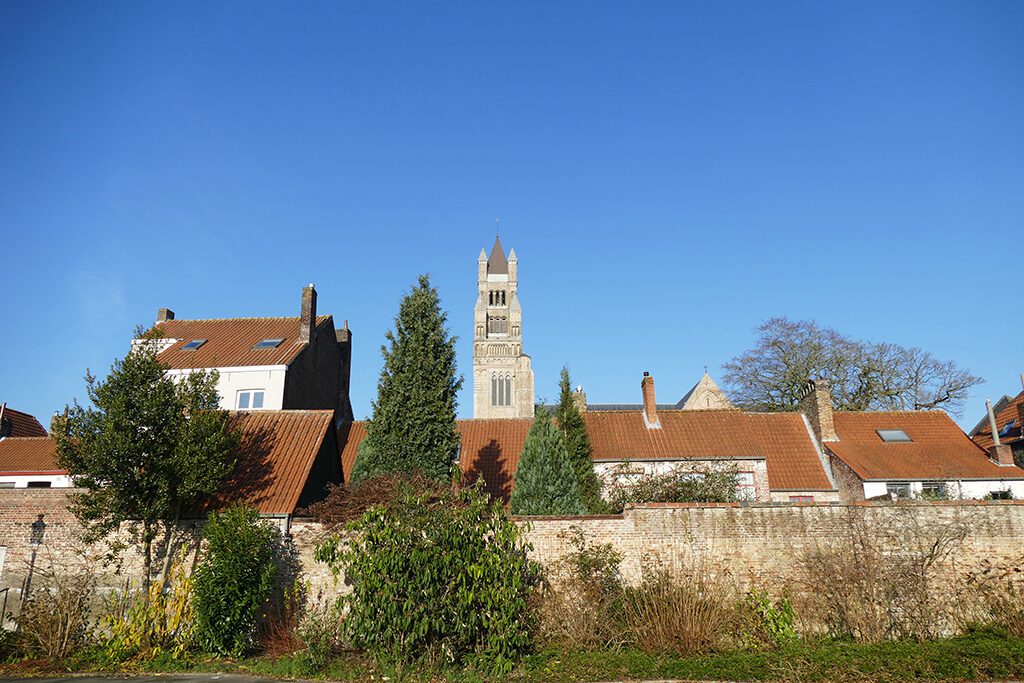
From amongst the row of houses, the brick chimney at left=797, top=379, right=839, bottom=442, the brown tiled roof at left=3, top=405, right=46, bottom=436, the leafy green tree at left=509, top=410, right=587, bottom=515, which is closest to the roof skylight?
the row of houses

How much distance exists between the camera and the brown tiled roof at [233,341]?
92.0ft

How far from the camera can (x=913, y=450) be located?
27.9m

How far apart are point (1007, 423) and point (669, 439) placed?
2069 centimetres

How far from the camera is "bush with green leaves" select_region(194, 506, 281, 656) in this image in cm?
1309

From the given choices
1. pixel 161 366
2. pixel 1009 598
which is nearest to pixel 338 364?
pixel 161 366

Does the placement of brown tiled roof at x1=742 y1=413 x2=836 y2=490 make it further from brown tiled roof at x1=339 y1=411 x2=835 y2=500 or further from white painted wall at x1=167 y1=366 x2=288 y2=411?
white painted wall at x1=167 y1=366 x2=288 y2=411

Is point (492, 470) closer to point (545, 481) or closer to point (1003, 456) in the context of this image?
point (545, 481)

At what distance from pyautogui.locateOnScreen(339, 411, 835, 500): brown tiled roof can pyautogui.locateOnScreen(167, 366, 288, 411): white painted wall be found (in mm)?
3074

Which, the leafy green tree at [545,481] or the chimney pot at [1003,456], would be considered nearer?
the leafy green tree at [545,481]

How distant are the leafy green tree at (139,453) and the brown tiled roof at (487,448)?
7891mm

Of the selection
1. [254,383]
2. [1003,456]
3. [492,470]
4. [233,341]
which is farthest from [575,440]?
[1003,456]

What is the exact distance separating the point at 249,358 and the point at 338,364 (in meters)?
5.85

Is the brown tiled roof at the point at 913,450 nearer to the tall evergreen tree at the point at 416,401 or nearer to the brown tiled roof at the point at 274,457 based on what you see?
the tall evergreen tree at the point at 416,401

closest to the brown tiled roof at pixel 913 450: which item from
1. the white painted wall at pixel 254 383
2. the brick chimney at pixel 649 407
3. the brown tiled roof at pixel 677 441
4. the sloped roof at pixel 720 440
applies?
the sloped roof at pixel 720 440
